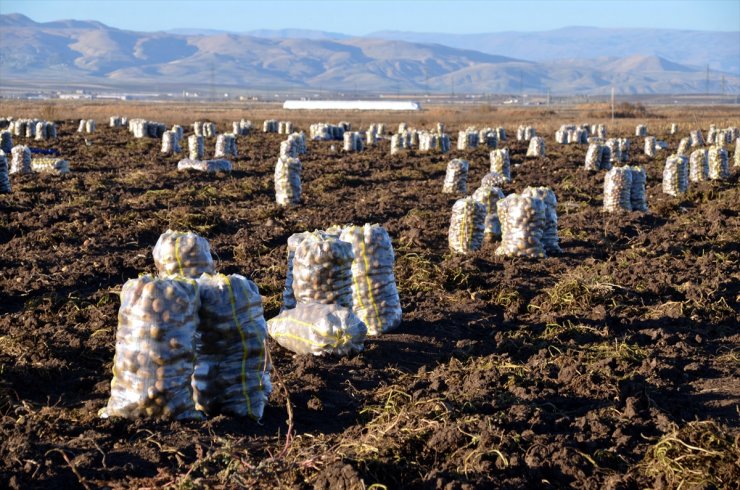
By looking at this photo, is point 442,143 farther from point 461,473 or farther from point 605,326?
point 461,473

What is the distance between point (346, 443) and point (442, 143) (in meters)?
26.9

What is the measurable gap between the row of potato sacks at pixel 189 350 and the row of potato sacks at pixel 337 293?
4.62ft

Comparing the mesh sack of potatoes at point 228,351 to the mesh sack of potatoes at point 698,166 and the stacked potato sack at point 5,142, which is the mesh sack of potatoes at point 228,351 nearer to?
the mesh sack of potatoes at point 698,166

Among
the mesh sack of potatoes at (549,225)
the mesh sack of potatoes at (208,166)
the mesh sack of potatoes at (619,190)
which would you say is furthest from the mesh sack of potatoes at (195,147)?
the mesh sack of potatoes at (549,225)

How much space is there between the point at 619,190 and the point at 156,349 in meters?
12.3

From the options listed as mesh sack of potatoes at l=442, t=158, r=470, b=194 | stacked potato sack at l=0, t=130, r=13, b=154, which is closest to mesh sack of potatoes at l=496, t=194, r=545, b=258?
mesh sack of potatoes at l=442, t=158, r=470, b=194

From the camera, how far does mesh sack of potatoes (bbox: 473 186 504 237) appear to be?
14258 mm

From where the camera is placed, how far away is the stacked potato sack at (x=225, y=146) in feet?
94.8

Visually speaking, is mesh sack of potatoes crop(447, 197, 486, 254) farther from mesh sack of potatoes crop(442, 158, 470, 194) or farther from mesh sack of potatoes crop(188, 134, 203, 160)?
mesh sack of potatoes crop(188, 134, 203, 160)

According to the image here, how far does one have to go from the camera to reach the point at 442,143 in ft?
107

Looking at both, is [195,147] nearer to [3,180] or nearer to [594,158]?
[3,180]

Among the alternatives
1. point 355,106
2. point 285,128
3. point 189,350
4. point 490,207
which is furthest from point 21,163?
point 355,106

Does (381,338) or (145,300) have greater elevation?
(145,300)

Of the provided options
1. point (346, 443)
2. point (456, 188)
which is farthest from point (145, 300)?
point (456, 188)
